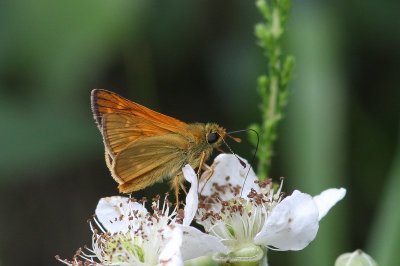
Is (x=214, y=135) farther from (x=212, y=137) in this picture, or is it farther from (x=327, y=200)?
(x=327, y=200)

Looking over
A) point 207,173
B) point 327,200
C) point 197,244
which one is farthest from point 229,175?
point 197,244

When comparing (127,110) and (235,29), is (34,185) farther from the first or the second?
(127,110)

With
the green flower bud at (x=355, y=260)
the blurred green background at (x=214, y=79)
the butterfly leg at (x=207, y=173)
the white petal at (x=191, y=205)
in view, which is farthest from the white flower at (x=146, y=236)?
the blurred green background at (x=214, y=79)

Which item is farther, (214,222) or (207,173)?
(207,173)

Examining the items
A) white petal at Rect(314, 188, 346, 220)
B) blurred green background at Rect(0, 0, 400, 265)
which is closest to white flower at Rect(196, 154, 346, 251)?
white petal at Rect(314, 188, 346, 220)

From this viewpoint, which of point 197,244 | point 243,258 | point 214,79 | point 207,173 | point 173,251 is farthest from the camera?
point 214,79

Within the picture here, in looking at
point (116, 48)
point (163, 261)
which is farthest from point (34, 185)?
point (163, 261)
